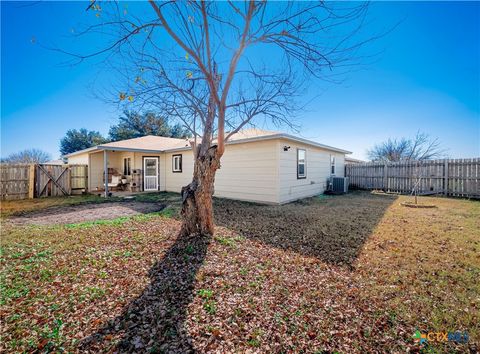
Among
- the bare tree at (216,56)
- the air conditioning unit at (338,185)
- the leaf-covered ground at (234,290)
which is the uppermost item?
the bare tree at (216,56)

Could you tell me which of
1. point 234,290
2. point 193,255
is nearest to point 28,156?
point 193,255

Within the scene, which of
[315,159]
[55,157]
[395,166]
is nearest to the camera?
[315,159]

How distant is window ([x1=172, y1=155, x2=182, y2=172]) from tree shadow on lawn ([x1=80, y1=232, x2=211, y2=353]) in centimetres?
993

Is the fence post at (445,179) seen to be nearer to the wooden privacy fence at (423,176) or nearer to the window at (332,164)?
the wooden privacy fence at (423,176)

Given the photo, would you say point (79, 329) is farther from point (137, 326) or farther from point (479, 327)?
point (479, 327)

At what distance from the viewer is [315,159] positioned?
448 inches

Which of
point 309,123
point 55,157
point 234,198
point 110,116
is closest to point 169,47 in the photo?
point 110,116

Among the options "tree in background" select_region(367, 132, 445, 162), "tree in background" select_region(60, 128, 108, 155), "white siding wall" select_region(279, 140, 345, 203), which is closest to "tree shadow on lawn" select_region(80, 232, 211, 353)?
"white siding wall" select_region(279, 140, 345, 203)

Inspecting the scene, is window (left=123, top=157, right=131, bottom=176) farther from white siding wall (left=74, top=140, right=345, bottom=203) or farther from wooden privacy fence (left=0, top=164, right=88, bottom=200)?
wooden privacy fence (left=0, top=164, right=88, bottom=200)

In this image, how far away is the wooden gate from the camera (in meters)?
11.0

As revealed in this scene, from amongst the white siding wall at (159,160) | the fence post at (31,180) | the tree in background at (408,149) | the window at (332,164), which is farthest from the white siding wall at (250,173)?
the tree in background at (408,149)

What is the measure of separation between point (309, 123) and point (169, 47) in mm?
3836

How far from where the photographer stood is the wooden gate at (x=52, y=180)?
11.0 m

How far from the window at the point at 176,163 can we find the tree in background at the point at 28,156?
92.8 feet
